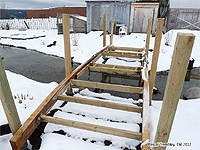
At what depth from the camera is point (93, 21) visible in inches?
586

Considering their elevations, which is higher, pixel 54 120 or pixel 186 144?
pixel 54 120

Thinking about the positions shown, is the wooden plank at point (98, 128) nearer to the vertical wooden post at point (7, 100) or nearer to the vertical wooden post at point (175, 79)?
the vertical wooden post at point (7, 100)

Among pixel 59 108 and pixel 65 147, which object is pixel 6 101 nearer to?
pixel 65 147

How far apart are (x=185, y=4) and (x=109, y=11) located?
7793 mm

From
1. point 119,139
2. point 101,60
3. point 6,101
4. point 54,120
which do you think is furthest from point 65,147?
point 101,60

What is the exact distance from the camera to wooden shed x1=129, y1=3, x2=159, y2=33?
13398 mm

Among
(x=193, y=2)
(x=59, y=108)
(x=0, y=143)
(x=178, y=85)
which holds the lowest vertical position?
(x=0, y=143)

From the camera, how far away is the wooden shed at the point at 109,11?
1365 cm

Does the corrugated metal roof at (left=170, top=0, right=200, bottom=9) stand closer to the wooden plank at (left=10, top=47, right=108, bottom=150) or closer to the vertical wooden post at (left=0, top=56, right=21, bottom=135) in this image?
the wooden plank at (left=10, top=47, right=108, bottom=150)

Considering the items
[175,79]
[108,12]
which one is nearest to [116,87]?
[175,79]

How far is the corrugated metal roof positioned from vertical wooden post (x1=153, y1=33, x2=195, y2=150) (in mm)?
15685

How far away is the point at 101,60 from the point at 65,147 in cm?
547

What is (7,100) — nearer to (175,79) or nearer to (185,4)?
(175,79)

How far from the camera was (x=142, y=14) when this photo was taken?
13.8 m
